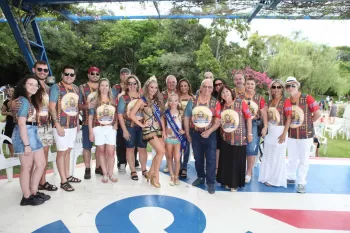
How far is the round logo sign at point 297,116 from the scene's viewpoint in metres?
4.01

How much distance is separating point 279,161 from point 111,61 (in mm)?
18921

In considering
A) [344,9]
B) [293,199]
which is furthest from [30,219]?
[344,9]

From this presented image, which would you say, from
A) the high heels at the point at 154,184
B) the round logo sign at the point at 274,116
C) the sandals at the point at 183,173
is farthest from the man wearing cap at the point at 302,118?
the high heels at the point at 154,184

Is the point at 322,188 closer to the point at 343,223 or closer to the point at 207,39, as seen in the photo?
the point at 343,223

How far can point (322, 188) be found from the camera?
447 centimetres

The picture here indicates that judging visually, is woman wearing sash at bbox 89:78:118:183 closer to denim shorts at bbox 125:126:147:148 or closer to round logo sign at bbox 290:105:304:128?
denim shorts at bbox 125:126:147:148

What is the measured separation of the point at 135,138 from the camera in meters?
4.44

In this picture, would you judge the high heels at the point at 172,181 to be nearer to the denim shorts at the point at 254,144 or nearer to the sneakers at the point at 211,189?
the sneakers at the point at 211,189

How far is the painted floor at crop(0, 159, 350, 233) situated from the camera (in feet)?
10.2

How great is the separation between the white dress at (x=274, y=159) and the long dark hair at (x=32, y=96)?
3396 mm

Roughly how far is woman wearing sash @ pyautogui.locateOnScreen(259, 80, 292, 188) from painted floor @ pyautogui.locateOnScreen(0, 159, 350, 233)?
219mm

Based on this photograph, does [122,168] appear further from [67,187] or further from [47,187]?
[47,187]

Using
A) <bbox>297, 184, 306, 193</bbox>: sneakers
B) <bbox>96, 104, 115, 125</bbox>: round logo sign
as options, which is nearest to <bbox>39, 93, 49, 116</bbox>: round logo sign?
<bbox>96, 104, 115, 125</bbox>: round logo sign

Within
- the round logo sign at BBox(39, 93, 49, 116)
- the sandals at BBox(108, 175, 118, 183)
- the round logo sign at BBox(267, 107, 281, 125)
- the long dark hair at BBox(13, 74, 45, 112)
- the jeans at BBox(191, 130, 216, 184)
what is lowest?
the sandals at BBox(108, 175, 118, 183)
